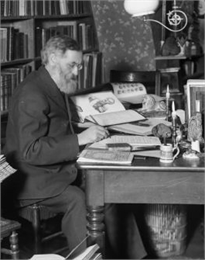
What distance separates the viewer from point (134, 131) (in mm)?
2766

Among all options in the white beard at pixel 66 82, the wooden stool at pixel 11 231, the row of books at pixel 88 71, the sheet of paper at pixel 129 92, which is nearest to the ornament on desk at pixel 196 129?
the white beard at pixel 66 82

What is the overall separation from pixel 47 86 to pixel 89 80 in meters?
2.23

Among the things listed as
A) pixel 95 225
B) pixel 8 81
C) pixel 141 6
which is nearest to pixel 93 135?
pixel 95 225

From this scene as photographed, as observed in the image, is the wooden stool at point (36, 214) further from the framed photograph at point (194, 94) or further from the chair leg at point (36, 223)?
the framed photograph at point (194, 94)

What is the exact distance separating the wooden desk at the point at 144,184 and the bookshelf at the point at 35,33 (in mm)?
1806

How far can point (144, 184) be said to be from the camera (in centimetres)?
229

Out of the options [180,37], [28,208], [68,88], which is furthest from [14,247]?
[180,37]

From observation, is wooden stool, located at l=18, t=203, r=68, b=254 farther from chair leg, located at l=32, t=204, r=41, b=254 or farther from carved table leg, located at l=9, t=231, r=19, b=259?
carved table leg, located at l=9, t=231, r=19, b=259

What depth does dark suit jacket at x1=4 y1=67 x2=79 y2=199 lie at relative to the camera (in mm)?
2723

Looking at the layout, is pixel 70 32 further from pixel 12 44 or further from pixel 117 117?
pixel 117 117

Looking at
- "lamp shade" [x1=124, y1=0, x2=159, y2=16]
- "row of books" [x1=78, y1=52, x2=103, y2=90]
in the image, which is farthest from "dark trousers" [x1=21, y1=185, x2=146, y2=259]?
"row of books" [x1=78, y1=52, x2=103, y2=90]

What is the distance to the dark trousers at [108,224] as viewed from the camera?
2.75m

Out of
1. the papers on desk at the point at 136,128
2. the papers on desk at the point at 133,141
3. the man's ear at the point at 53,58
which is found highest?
the man's ear at the point at 53,58

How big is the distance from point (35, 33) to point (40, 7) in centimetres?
23
